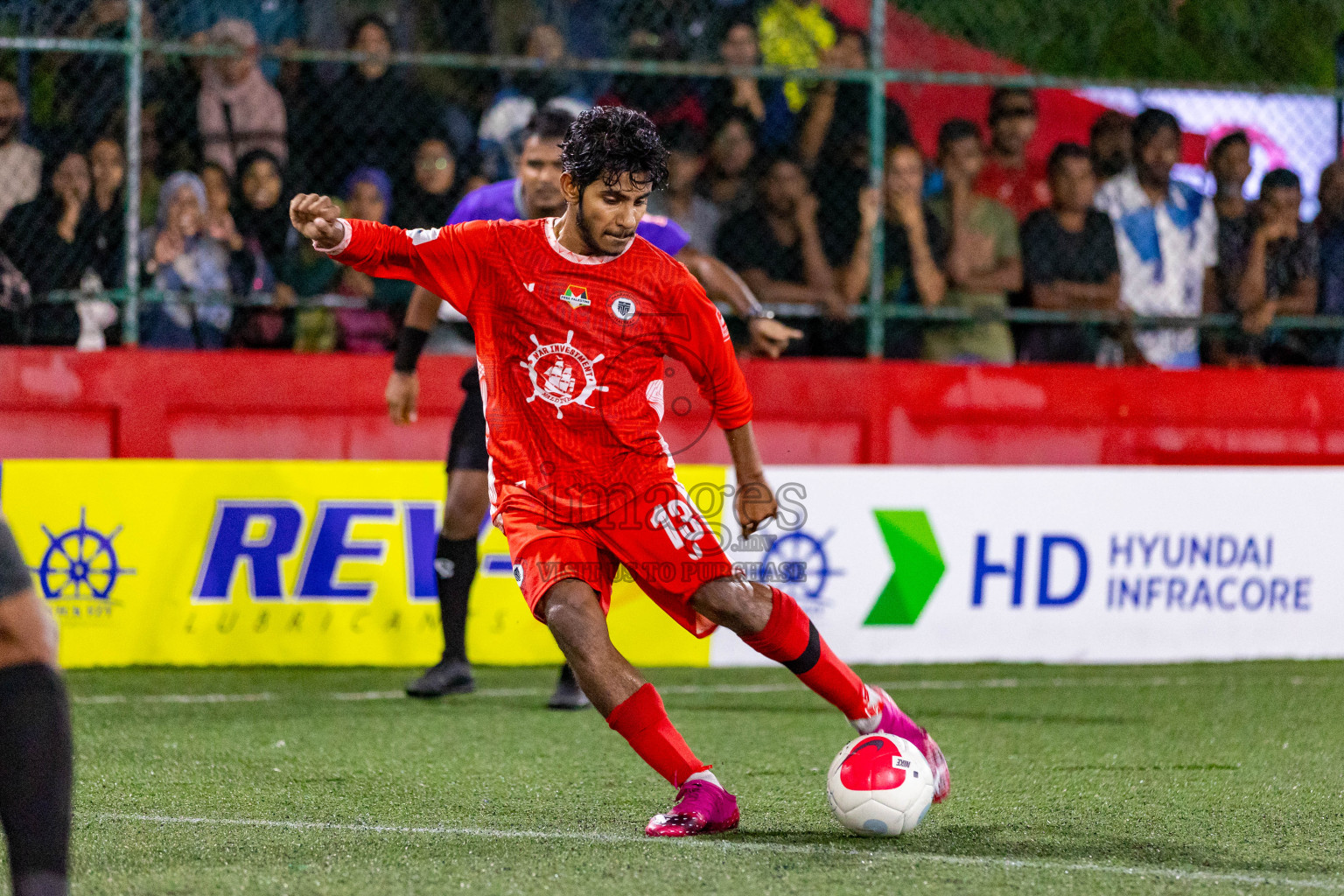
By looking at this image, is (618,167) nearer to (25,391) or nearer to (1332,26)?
(25,391)

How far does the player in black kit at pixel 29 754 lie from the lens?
108 inches

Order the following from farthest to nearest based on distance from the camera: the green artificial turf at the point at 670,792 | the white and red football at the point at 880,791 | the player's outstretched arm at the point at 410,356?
the player's outstretched arm at the point at 410,356, the white and red football at the point at 880,791, the green artificial turf at the point at 670,792

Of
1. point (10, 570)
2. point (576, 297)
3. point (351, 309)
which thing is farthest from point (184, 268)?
point (10, 570)

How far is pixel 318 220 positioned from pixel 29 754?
1.64 metres

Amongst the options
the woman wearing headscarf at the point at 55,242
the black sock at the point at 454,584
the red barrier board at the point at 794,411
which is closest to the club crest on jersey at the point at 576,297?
the black sock at the point at 454,584

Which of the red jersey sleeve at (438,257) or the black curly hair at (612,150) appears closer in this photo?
the black curly hair at (612,150)

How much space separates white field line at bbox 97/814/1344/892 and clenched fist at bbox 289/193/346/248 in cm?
141

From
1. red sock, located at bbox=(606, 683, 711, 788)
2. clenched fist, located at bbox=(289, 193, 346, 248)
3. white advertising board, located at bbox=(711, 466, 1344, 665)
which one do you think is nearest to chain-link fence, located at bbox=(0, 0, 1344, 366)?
white advertising board, located at bbox=(711, 466, 1344, 665)

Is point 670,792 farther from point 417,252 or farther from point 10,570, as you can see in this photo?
point 10,570

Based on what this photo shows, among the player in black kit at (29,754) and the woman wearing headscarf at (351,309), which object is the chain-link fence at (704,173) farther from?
the player in black kit at (29,754)

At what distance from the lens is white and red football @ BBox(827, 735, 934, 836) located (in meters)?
3.99

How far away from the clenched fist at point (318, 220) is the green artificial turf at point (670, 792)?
141cm

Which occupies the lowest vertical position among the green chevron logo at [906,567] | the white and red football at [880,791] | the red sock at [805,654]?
the green chevron logo at [906,567]

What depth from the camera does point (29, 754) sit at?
276 cm
